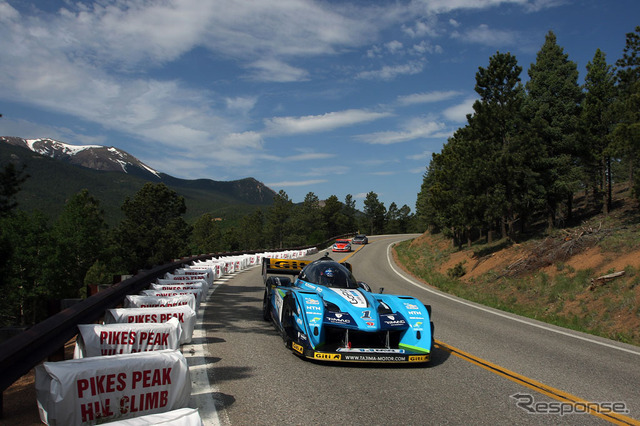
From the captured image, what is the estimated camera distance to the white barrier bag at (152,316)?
606 centimetres

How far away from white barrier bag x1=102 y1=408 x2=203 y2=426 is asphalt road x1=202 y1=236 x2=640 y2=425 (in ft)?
2.32

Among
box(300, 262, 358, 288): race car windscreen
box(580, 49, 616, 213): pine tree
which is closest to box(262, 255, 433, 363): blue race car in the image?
box(300, 262, 358, 288): race car windscreen

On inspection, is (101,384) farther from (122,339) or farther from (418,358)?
(418,358)

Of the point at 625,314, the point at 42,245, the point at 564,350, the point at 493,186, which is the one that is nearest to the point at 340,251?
the point at 493,186

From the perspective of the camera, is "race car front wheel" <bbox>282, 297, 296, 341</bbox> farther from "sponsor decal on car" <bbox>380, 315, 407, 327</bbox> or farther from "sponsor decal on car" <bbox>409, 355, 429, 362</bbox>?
"sponsor decal on car" <bbox>409, 355, 429, 362</bbox>

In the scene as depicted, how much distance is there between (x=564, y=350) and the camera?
24.9ft

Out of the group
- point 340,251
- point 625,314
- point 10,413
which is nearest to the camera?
point 10,413

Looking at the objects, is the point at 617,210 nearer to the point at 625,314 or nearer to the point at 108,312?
the point at 625,314

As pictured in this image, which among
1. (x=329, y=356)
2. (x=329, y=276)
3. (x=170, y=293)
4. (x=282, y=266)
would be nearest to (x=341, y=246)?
(x=282, y=266)

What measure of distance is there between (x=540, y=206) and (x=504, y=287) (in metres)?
9.41

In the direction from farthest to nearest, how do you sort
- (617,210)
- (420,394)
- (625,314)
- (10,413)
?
(617,210) → (625,314) → (420,394) → (10,413)

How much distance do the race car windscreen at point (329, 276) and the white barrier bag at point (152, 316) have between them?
8.37 ft

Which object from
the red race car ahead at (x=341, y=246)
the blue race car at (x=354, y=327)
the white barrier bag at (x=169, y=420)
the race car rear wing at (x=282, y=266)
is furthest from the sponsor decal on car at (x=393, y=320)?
the red race car ahead at (x=341, y=246)

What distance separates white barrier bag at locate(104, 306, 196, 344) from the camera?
6062 millimetres
